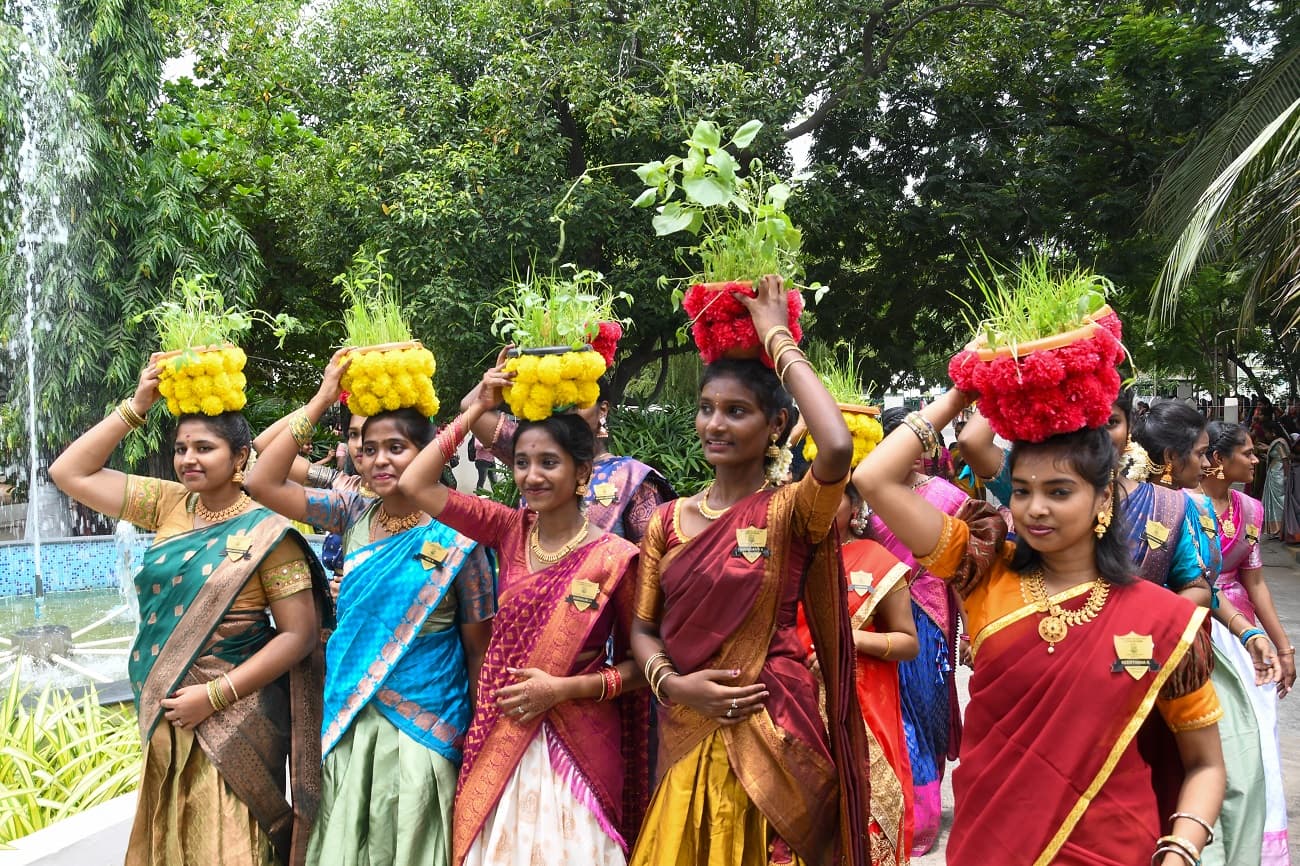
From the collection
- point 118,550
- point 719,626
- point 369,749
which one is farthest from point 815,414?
point 118,550

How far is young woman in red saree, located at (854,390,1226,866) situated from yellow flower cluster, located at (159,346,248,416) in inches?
90.7

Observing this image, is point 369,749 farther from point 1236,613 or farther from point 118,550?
point 118,550

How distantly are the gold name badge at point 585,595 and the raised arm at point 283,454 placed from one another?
1.10 meters

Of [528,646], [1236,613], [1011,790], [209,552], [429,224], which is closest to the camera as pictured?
[1011,790]

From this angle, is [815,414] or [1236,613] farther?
[1236,613]

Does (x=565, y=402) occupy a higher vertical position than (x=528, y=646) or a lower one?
higher

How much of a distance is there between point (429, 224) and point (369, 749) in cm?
816

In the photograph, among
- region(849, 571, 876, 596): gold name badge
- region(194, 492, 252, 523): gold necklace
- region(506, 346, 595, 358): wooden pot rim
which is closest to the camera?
region(506, 346, 595, 358): wooden pot rim

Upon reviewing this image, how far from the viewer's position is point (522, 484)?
3.37m

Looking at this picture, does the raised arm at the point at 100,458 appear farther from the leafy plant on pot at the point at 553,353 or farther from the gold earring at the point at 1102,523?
the gold earring at the point at 1102,523

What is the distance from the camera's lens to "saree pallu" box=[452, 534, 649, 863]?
3.19 m

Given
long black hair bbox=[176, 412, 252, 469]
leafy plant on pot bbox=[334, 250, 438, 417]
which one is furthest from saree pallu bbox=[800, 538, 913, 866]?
long black hair bbox=[176, 412, 252, 469]

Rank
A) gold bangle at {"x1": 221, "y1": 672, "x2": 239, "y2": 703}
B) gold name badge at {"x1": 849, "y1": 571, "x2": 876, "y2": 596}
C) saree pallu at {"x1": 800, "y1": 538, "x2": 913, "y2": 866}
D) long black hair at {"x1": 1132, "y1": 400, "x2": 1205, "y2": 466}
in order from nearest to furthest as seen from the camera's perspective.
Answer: gold bangle at {"x1": 221, "y1": 672, "x2": 239, "y2": 703} → saree pallu at {"x1": 800, "y1": 538, "x2": 913, "y2": 866} → gold name badge at {"x1": 849, "y1": 571, "x2": 876, "y2": 596} → long black hair at {"x1": 1132, "y1": 400, "x2": 1205, "y2": 466}

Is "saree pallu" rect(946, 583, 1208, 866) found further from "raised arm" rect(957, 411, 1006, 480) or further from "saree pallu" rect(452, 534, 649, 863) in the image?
"saree pallu" rect(452, 534, 649, 863)
